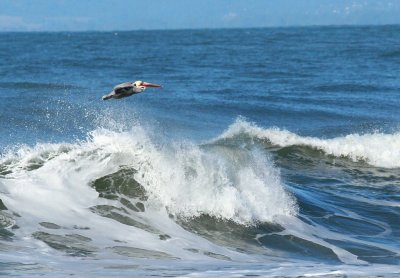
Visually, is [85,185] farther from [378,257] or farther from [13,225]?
[378,257]

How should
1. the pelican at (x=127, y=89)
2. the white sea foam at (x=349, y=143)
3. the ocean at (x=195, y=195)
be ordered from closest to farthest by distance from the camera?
the ocean at (x=195, y=195)
the pelican at (x=127, y=89)
the white sea foam at (x=349, y=143)

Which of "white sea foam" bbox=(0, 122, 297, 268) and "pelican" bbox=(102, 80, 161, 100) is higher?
"pelican" bbox=(102, 80, 161, 100)

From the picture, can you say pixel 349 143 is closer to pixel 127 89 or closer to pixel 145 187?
pixel 145 187

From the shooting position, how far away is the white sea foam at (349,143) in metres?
19.2

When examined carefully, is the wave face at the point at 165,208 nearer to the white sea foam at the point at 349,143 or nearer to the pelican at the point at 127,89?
the pelican at the point at 127,89

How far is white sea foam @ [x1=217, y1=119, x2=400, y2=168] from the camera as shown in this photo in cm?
Result: 1916

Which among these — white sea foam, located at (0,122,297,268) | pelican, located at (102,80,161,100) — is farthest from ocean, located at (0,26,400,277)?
pelican, located at (102,80,161,100)

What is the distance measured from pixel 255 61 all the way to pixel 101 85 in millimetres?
14756

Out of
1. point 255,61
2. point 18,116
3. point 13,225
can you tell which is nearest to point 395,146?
point 18,116

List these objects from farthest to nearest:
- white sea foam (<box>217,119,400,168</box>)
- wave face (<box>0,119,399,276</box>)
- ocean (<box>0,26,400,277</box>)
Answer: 1. white sea foam (<box>217,119,400,168</box>)
2. wave face (<box>0,119,399,276</box>)
3. ocean (<box>0,26,400,277</box>)

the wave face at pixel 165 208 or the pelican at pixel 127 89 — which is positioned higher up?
the pelican at pixel 127 89

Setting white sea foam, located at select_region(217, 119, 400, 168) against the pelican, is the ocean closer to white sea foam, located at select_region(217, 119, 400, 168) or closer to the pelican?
white sea foam, located at select_region(217, 119, 400, 168)

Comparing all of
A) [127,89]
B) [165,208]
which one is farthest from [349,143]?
[127,89]

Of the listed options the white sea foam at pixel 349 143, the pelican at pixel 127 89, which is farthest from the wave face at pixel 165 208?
the white sea foam at pixel 349 143
